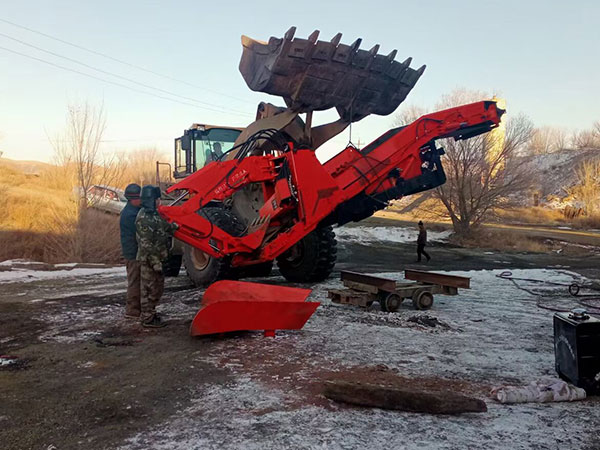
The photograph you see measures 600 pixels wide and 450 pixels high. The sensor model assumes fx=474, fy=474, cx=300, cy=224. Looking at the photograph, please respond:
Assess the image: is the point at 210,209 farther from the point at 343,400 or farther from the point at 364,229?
the point at 364,229

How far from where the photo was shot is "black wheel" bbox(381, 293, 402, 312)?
666 cm

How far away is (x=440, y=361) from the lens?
4.57 meters

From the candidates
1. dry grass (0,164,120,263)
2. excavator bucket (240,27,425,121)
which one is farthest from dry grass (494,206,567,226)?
excavator bucket (240,27,425,121)

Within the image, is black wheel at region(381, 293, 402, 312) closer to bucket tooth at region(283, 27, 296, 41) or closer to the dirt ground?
the dirt ground

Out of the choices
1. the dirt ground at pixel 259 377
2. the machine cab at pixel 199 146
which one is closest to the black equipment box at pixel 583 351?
the dirt ground at pixel 259 377

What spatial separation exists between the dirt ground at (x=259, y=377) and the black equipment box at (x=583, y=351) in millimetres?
149

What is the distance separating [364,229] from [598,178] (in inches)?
1240

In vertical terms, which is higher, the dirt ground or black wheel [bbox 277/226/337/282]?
black wheel [bbox 277/226/337/282]

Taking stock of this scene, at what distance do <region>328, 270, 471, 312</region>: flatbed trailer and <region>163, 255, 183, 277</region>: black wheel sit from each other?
4.29 m

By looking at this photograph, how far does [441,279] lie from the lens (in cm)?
739

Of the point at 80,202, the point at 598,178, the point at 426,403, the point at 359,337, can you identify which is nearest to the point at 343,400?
the point at 426,403

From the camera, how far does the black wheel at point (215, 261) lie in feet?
25.0

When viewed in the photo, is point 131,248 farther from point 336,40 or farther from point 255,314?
point 336,40

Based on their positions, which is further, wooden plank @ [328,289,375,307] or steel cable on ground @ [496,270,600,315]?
steel cable on ground @ [496,270,600,315]
